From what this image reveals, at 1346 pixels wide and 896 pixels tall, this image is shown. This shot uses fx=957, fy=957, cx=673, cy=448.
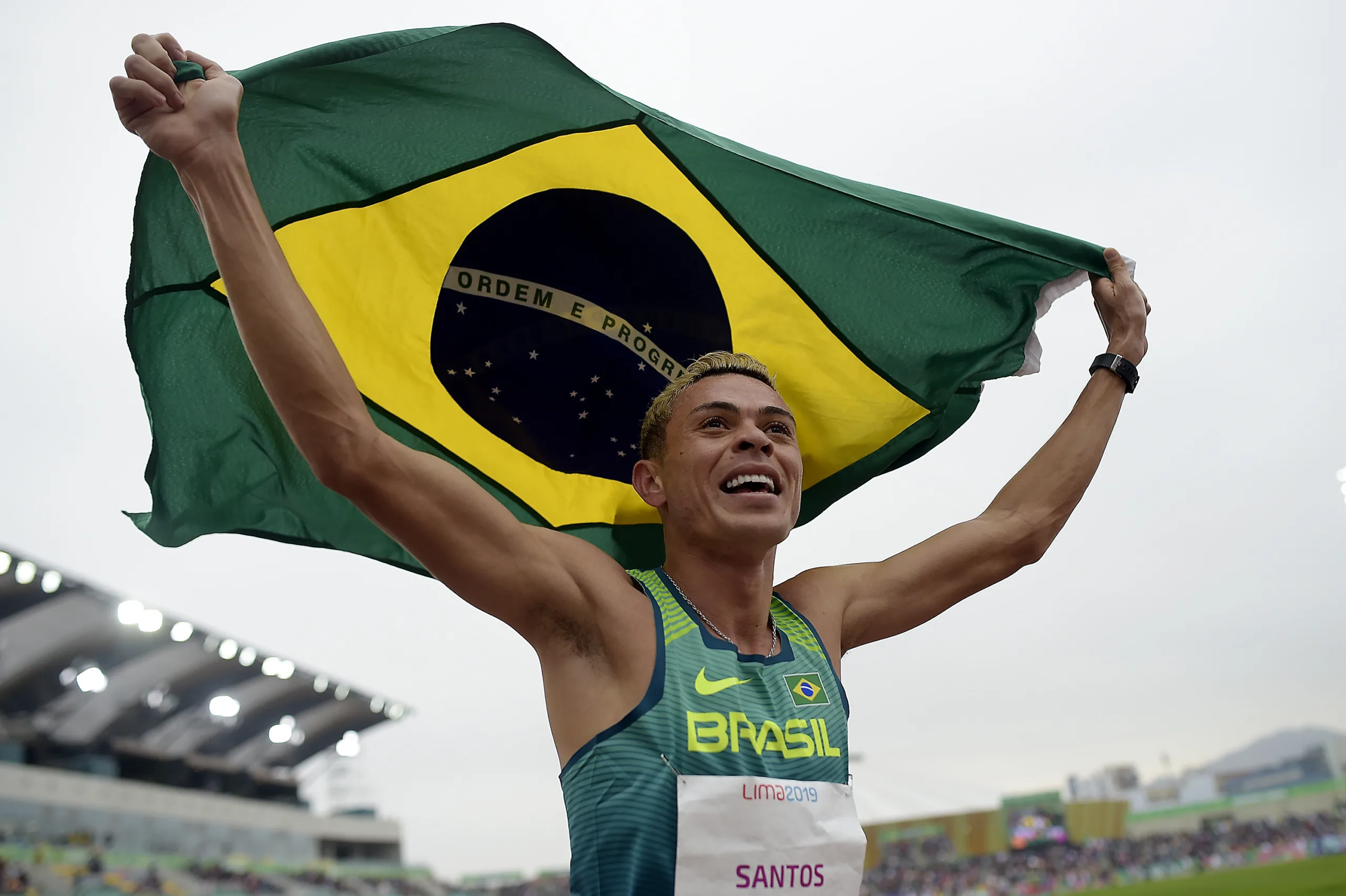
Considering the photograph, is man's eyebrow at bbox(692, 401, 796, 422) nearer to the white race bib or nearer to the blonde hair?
the blonde hair

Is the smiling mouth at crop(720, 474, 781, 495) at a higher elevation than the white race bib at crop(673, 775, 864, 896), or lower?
higher

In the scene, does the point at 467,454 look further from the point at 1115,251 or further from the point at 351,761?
the point at 351,761

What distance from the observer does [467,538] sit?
80.3 inches

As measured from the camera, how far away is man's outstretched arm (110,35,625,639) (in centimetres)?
184

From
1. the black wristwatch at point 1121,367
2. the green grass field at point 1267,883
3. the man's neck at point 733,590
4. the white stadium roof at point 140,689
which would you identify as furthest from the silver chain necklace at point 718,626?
the white stadium roof at point 140,689

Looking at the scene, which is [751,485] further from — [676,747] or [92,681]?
[92,681]

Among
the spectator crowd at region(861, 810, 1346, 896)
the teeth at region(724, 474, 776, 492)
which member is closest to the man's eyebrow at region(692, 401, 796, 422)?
the teeth at region(724, 474, 776, 492)

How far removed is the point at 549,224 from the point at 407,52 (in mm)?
668

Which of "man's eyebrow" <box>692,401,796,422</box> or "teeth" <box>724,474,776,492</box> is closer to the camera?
"teeth" <box>724,474,776,492</box>

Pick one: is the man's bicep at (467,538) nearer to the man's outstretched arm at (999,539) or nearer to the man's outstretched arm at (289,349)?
the man's outstretched arm at (289,349)

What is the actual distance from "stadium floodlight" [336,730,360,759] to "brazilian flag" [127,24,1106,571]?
39.6 meters

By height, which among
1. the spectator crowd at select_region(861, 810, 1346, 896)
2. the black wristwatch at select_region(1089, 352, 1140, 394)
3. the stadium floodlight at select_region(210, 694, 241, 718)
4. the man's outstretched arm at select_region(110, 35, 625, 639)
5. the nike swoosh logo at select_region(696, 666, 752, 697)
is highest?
the stadium floodlight at select_region(210, 694, 241, 718)

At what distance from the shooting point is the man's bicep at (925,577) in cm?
284

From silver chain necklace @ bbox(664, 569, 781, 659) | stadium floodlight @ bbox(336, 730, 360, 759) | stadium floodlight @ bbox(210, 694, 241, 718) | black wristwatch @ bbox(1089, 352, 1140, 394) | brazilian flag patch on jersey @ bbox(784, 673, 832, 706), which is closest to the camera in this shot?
brazilian flag patch on jersey @ bbox(784, 673, 832, 706)
